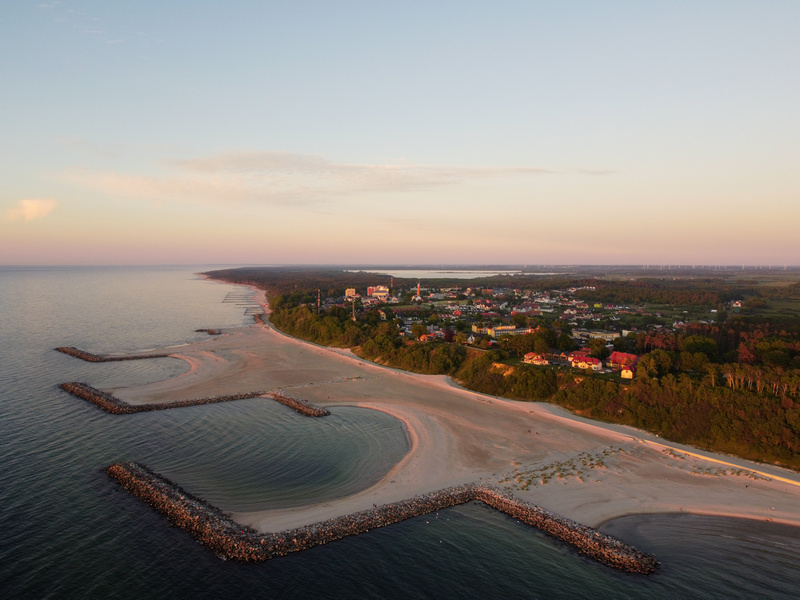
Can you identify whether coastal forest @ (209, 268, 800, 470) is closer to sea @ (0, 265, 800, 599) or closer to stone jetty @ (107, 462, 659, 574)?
sea @ (0, 265, 800, 599)

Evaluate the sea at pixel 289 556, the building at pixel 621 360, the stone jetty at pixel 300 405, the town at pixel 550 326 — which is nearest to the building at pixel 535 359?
the town at pixel 550 326

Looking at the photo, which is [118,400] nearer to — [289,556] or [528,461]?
[289,556]

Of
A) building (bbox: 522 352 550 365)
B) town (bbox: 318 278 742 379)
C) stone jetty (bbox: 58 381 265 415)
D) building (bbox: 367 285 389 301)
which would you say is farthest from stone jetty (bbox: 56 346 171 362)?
building (bbox: 367 285 389 301)

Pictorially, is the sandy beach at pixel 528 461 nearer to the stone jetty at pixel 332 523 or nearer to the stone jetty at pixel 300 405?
the stone jetty at pixel 332 523

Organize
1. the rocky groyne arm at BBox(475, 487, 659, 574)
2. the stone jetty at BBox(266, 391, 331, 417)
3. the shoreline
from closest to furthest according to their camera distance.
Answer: the rocky groyne arm at BBox(475, 487, 659, 574) < the shoreline < the stone jetty at BBox(266, 391, 331, 417)

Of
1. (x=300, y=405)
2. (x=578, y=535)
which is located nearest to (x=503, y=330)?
(x=300, y=405)

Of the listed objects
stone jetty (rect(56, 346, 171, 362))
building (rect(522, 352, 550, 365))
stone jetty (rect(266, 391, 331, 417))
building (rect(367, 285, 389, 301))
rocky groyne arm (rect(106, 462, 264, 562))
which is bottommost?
stone jetty (rect(266, 391, 331, 417))
